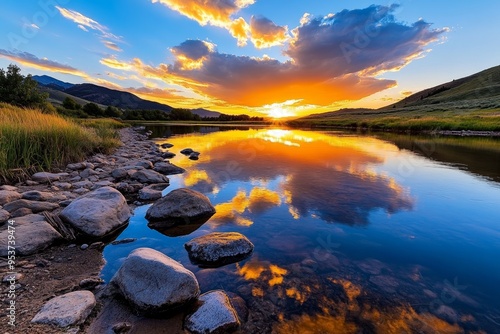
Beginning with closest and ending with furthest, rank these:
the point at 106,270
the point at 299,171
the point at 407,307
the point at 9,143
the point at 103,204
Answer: the point at 407,307 < the point at 106,270 < the point at 103,204 < the point at 9,143 < the point at 299,171

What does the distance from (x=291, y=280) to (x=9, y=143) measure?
1051 centimetres

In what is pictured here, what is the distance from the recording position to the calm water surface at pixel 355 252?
379 centimetres

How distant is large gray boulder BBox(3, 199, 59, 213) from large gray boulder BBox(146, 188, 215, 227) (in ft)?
7.87

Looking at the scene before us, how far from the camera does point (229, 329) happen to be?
11.0 ft

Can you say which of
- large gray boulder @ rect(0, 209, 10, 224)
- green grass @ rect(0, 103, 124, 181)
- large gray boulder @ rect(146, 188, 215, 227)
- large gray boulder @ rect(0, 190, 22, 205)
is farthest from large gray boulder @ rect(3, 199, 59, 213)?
green grass @ rect(0, 103, 124, 181)

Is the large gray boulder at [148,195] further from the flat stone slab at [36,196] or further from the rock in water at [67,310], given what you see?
the rock in water at [67,310]

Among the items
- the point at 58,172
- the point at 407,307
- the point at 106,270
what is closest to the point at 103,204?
the point at 106,270

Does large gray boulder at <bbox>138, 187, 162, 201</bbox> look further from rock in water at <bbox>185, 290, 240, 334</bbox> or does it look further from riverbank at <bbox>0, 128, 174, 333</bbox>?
rock in water at <bbox>185, 290, 240, 334</bbox>

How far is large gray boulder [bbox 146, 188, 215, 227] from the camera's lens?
695 cm

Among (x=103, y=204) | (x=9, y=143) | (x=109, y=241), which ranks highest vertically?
(x=9, y=143)

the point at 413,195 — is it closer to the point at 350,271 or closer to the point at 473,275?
the point at 473,275

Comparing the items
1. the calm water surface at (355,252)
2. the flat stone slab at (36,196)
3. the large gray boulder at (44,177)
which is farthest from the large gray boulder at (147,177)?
the flat stone slab at (36,196)

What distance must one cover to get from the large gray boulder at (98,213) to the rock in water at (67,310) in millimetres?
2243

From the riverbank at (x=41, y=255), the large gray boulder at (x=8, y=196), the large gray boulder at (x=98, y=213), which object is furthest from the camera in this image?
the large gray boulder at (x=8, y=196)
